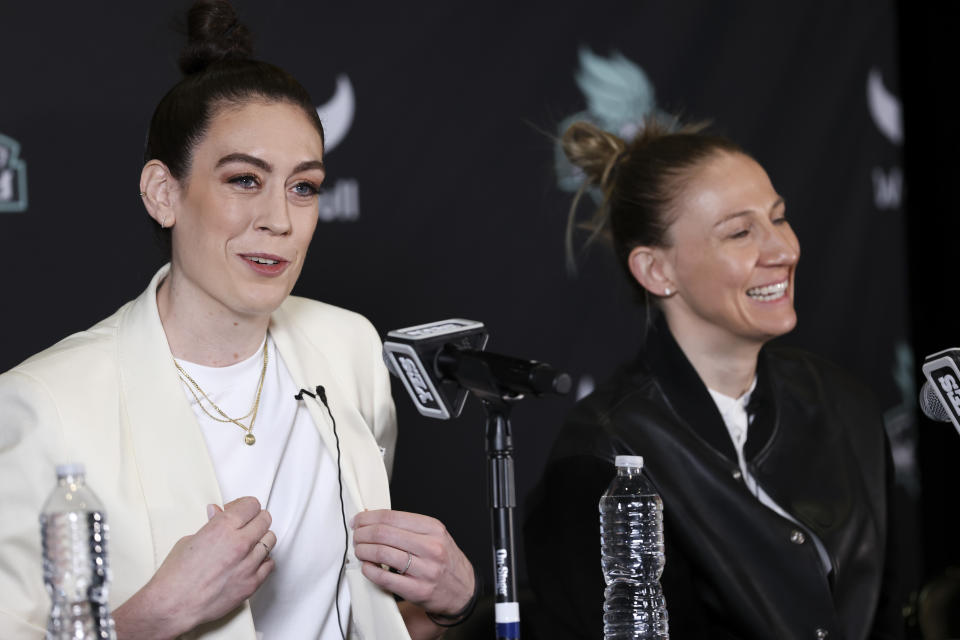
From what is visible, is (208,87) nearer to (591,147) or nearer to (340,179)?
(340,179)

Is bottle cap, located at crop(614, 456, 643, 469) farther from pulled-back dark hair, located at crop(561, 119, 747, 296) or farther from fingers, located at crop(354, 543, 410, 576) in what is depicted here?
pulled-back dark hair, located at crop(561, 119, 747, 296)

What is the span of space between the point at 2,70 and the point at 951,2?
2656 mm

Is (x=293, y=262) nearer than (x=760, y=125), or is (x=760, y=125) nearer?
(x=293, y=262)

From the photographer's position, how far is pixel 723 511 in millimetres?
2352

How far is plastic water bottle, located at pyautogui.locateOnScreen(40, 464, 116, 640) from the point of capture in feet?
4.33

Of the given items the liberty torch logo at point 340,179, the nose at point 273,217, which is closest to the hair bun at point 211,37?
the nose at point 273,217

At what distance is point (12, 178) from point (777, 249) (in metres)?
1.70

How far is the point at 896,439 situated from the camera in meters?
3.72

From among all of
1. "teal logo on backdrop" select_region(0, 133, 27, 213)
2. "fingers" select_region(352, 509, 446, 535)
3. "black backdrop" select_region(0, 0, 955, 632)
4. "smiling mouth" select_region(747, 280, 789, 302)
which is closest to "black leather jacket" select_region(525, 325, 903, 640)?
"smiling mouth" select_region(747, 280, 789, 302)

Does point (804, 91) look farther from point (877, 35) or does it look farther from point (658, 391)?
point (658, 391)

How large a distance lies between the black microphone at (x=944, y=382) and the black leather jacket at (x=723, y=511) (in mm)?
683

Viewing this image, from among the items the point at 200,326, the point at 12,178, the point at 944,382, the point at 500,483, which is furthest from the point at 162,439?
the point at 944,382

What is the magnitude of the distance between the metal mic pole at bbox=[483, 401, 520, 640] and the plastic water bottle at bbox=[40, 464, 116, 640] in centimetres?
46

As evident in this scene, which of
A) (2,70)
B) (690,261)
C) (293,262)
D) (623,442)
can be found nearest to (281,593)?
(293,262)
